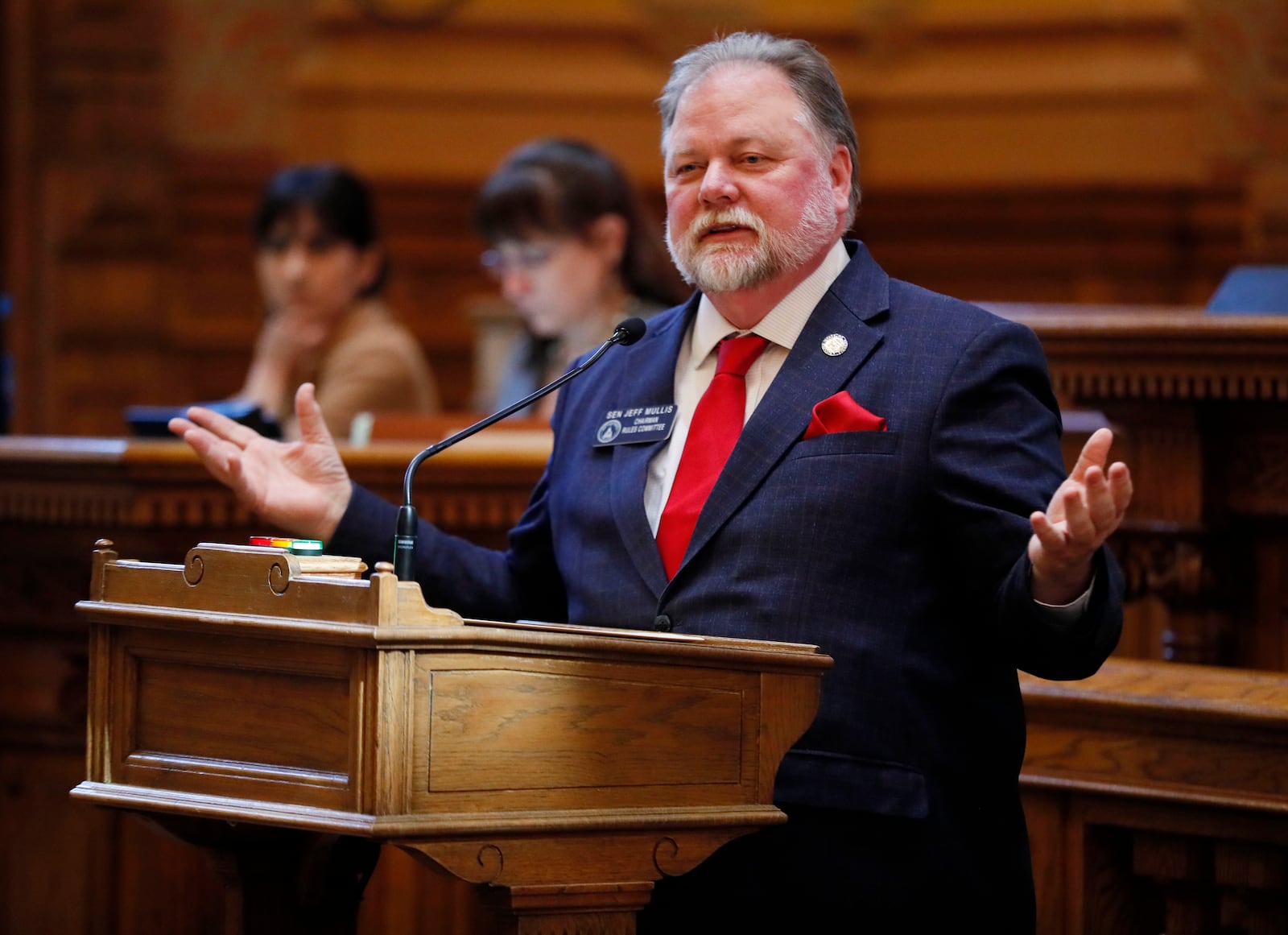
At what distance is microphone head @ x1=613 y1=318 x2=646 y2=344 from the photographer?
2.26 metres

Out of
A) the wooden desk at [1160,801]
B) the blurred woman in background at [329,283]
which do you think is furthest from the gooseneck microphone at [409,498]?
the blurred woman in background at [329,283]

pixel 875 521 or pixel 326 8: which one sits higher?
pixel 326 8

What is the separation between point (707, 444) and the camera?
226cm

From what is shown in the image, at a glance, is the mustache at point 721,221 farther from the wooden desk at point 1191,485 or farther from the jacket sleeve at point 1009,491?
the wooden desk at point 1191,485

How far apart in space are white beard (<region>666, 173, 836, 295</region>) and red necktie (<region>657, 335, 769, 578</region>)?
9 centimetres

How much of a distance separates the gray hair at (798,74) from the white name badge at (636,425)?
0.38 m

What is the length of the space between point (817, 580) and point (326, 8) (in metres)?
4.68

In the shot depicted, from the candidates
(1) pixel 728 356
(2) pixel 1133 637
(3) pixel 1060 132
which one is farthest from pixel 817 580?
(3) pixel 1060 132

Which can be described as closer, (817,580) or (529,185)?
(817,580)

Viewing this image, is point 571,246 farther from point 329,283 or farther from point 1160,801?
point 1160,801

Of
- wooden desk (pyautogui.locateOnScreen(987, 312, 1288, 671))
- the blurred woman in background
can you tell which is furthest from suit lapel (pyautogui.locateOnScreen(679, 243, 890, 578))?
the blurred woman in background

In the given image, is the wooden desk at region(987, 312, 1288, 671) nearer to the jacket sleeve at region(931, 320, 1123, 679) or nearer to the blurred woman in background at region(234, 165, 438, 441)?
the jacket sleeve at region(931, 320, 1123, 679)

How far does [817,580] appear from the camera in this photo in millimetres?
2076

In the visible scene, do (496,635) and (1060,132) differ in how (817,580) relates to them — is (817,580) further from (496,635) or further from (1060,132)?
(1060,132)
